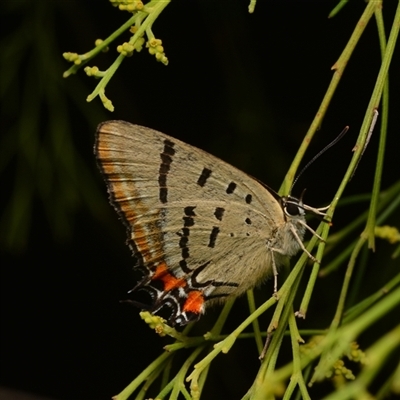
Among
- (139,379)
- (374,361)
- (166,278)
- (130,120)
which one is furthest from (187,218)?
(130,120)

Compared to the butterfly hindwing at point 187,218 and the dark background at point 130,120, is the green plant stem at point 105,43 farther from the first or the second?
the dark background at point 130,120

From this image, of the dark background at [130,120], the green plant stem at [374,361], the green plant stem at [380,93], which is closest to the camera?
the green plant stem at [374,361]

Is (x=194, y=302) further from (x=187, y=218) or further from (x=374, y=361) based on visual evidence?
(x=374, y=361)

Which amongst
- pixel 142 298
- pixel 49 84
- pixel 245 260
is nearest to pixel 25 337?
pixel 142 298

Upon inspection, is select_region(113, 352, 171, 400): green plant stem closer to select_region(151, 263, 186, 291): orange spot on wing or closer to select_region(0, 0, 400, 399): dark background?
select_region(151, 263, 186, 291): orange spot on wing

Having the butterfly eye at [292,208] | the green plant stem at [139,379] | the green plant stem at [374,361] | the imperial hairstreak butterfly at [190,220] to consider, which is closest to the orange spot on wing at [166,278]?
the imperial hairstreak butterfly at [190,220]

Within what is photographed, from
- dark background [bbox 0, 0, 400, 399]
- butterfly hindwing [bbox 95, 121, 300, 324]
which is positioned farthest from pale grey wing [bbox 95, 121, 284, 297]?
dark background [bbox 0, 0, 400, 399]

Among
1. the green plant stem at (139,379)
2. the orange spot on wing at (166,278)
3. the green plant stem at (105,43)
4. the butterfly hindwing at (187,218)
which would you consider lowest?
the green plant stem at (139,379)
